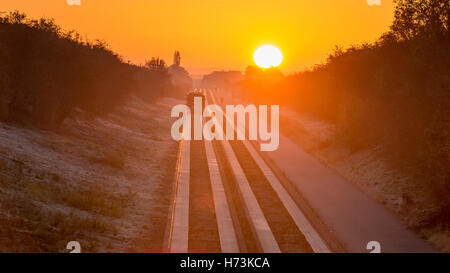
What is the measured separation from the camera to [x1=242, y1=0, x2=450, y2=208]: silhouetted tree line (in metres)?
18.0

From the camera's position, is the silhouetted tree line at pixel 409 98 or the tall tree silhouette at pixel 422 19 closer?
the silhouetted tree line at pixel 409 98

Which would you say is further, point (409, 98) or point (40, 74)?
point (40, 74)

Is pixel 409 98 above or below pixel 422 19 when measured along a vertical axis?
below

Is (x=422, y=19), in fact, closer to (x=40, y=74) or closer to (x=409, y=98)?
(x=409, y=98)

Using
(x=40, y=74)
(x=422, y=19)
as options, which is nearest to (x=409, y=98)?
(x=422, y=19)

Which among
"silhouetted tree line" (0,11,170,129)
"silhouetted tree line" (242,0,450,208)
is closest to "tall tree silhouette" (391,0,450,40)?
"silhouetted tree line" (242,0,450,208)

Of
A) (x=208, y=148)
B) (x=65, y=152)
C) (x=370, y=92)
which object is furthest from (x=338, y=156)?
(x=65, y=152)

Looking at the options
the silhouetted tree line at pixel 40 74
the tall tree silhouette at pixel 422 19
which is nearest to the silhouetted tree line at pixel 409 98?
the tall tree silhouette at pixel 422 19

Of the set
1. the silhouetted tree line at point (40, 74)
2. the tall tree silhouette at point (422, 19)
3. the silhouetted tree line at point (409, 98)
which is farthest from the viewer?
the silhouetted tree line at point (40, 74)

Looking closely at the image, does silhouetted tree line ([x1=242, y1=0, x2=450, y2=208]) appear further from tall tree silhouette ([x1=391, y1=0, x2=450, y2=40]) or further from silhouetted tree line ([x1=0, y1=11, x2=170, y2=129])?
silhouetted tree line ([x1=0, y1=11, x2=170, y2=129])

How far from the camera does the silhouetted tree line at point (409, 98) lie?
1802 centimetres

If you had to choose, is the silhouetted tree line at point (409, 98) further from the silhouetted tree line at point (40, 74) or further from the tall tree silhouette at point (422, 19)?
the silhouetted tree line at point (40, 74)

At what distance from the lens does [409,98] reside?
902 inches
